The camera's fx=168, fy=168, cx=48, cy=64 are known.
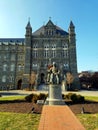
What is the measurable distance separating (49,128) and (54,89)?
36.4 feet

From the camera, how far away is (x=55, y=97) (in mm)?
19453

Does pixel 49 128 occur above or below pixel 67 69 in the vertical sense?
below

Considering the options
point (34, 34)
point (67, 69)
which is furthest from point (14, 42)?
point (67, 69)

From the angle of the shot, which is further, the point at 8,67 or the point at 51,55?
the point at 8,67

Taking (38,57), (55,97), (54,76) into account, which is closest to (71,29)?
(38,57)

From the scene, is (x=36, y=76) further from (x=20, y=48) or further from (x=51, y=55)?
(x=20, y=48)

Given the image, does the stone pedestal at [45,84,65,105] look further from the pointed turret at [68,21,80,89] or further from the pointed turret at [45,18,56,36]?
the pointed turret at [45,18,56,36]

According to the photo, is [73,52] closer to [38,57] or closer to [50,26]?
[38,57]

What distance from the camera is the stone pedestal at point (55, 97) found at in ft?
61.9

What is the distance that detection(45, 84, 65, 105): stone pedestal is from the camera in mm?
18859

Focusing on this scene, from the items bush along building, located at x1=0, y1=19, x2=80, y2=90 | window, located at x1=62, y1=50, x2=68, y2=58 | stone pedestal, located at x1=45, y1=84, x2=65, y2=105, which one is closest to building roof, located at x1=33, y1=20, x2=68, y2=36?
bush along building, located at x1=0, y1=19, x2=80, y2=90

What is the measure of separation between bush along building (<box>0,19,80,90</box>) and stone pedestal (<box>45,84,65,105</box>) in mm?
34254

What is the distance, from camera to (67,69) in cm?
5731

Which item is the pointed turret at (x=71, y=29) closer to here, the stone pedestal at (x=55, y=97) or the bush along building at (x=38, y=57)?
the bush along building at (x=38, y=57)
